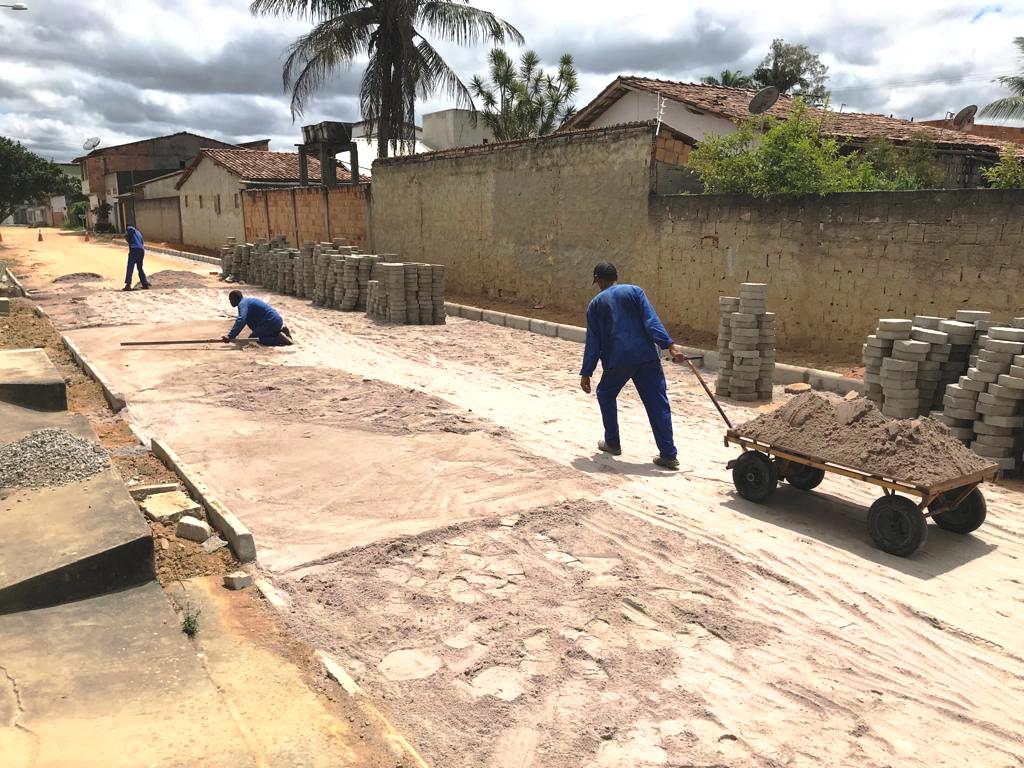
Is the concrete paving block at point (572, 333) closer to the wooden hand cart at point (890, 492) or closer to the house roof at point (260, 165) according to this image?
the wooden hand cart at point (890, 492)

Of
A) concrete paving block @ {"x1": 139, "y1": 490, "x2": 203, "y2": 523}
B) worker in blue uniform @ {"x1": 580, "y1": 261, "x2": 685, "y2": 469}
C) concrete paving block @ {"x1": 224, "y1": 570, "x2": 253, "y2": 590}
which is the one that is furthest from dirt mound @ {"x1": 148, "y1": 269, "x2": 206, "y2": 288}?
concrete paving block @ {"x1": 224, "y1": 570, "x2": 253, "y2": 590}

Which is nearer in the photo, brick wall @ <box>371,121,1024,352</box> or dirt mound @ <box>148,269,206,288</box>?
brick wall @ <box>371,121,1024,352</box>

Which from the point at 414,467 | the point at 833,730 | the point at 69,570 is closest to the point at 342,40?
the point at 414,467

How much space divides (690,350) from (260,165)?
28.7 m

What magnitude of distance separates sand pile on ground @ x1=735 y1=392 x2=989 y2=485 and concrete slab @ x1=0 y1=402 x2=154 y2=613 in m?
4.13

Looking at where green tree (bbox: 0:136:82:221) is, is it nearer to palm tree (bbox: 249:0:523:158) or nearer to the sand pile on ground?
palm tree (bbox: 249:0:523:158)

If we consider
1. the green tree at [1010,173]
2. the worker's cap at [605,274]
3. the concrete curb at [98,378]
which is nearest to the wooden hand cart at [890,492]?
the worker's cap at [605,274]

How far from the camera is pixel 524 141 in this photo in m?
16.0

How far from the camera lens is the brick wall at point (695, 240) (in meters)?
9.08

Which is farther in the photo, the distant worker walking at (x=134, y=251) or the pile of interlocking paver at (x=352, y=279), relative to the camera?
the distant worker walking at (x=134, y=251)

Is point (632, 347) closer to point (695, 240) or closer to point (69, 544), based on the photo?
point (69, 544)

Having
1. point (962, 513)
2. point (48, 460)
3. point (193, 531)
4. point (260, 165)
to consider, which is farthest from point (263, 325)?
point (260, 165)

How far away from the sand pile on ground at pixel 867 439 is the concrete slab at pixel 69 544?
4128 mm

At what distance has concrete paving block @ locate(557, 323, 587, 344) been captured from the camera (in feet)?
42.2
